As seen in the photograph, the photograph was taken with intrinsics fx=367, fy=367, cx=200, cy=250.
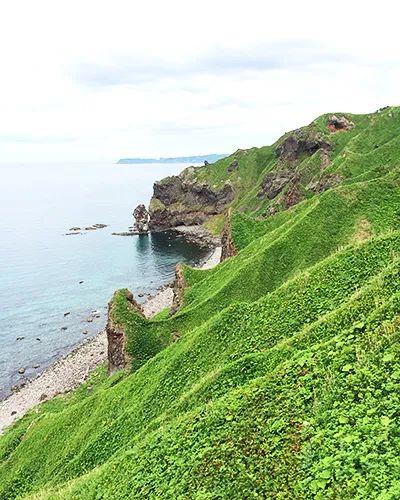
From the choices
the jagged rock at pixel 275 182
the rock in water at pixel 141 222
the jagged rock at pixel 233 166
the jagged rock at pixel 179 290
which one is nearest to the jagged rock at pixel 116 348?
the jagged rock at pixel 179 290

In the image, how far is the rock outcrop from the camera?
554 feet

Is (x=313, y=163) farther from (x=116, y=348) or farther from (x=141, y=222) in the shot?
(x=116, y=348)

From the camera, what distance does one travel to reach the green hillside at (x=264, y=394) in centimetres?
1123

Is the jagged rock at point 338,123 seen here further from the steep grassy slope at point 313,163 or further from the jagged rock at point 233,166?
the jagged rock at point 233,166

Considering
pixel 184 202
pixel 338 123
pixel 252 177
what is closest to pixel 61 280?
pixel 184 202

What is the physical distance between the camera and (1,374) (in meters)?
Result: 65.8

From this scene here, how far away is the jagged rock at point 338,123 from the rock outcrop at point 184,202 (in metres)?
48.9

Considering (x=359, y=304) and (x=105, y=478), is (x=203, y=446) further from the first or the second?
(x=359, y=304)

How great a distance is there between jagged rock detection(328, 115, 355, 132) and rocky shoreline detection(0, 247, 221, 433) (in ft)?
391

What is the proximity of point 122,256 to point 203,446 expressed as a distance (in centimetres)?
12425

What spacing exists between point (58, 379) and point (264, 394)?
187 ft

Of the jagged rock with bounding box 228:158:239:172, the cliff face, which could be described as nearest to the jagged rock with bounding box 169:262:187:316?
the cliff face

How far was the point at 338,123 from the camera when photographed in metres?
145

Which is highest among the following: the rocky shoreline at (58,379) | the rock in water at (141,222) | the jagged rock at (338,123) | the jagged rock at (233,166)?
the jagged rock at (338,123)
